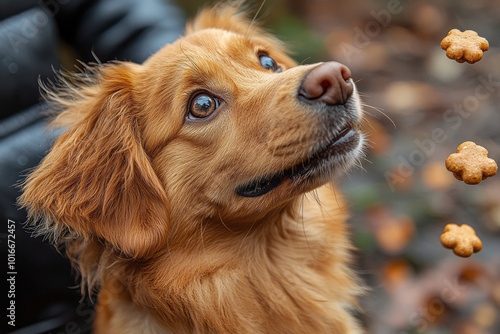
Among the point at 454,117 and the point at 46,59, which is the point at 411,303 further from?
the point at 46,59

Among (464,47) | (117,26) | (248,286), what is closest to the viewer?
(464,47)

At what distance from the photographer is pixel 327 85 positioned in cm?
200

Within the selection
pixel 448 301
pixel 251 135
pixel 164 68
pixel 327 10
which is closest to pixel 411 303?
pixel 448 301

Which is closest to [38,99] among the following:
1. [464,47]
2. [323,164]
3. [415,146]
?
[323,164]

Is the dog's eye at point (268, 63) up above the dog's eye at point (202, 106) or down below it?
above

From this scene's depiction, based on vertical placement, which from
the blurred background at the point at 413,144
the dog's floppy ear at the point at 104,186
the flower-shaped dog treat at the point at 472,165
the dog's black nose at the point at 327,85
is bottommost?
the blurred background at the point at 413,144

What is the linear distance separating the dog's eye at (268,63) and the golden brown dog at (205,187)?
0.32 feet

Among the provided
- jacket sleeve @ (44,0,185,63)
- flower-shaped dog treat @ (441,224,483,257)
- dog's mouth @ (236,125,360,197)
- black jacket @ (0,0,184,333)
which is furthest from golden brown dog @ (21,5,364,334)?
jacket sleeve @ (44,0,185,63)

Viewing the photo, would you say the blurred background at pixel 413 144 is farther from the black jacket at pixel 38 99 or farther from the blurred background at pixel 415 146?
the black jacket at pixel 38 99

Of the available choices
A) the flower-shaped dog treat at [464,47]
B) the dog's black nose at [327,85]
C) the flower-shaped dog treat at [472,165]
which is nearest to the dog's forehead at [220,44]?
the dog's black nose at [327,85]

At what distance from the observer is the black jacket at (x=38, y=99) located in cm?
264

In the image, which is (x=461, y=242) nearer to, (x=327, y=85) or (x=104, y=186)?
(x=327, y=85)

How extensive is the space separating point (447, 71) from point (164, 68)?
13.1ft

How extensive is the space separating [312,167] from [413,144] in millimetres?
2921
